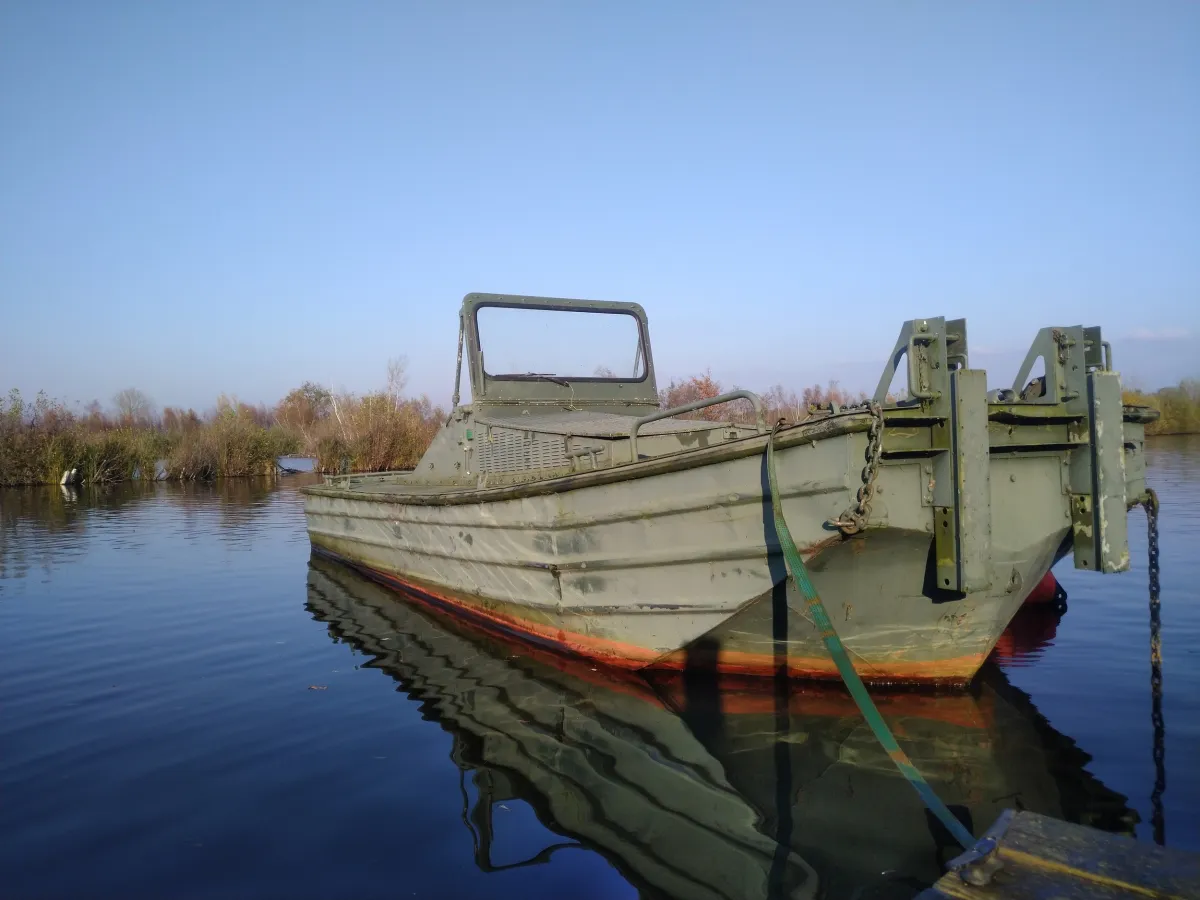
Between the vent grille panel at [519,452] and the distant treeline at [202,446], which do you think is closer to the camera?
the vent grille panel at [519,452]

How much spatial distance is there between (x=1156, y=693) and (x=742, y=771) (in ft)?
8.56

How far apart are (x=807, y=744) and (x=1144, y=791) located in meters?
1.45

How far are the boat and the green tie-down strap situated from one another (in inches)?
8.6

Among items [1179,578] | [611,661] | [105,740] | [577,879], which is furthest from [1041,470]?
[105,740]

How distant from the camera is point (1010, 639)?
20.9 ft

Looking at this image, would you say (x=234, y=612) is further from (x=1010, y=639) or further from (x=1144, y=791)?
(x=1144, y=791)

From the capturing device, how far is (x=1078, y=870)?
2277 millimetres

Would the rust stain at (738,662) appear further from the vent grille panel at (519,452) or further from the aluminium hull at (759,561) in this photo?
the vent grille panel at (519,452)

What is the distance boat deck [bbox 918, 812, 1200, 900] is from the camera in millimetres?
2172

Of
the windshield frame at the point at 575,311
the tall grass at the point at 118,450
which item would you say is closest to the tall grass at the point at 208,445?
the tall grass at the point at 118,450

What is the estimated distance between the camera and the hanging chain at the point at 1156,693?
11.2 feet

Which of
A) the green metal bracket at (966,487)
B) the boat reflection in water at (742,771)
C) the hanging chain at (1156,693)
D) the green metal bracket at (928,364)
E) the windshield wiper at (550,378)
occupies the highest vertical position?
the windshield wiper at (550,378)

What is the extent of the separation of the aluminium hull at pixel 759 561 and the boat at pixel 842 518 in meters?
0.01

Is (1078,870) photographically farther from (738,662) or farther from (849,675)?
(738,662)
